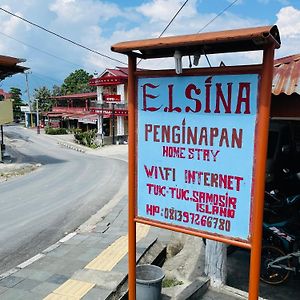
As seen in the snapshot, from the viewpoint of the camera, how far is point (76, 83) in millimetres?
77438

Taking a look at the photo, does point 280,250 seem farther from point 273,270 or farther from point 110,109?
point 110,109

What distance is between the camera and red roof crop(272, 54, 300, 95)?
412 cm

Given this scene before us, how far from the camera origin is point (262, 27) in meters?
2.87

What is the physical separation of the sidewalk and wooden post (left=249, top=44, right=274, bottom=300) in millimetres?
2099

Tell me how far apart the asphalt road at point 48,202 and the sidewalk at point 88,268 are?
3.34ft

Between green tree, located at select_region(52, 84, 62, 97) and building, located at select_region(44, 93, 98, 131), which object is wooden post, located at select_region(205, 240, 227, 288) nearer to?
building, located at select_region(44, 93, 98, 131)

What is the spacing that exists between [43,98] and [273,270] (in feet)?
231

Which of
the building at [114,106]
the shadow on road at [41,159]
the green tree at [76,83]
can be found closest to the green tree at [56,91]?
the green tree at [76,83]

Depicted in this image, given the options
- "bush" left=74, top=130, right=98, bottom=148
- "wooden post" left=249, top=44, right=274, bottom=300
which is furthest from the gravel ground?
"wooden post" left=249, top=44, right=274, bottom=300

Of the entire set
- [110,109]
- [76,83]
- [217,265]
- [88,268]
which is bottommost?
[88,268]

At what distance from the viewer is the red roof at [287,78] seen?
4121 mm

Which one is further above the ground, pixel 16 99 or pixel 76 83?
pixel 76 83

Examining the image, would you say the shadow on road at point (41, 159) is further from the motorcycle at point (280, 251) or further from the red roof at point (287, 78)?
the red roof at point (287, 78)

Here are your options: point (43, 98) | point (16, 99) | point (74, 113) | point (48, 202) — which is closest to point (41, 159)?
point (48, 202)
